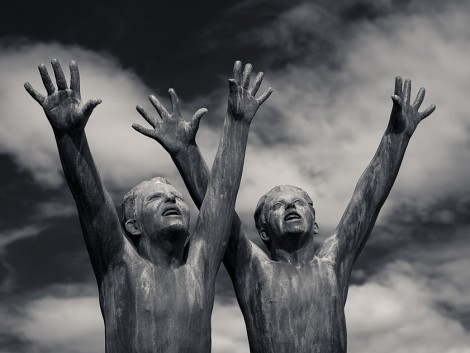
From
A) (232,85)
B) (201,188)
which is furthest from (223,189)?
(232,85)

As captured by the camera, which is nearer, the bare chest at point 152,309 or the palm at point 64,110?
the palm at point 64,110

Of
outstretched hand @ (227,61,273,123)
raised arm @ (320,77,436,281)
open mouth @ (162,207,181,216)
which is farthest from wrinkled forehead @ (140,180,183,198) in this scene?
raised arm @ (320,77,436,281)

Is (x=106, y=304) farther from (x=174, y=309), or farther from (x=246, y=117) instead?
(x=246, y=117)

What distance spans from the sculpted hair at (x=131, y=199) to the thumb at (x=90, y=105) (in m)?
1.18

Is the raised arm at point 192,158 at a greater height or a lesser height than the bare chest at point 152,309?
greater

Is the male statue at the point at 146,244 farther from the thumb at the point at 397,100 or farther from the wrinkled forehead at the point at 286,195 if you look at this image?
the thumb at the point at 397,100

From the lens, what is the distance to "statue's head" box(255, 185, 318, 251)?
29.7 ft

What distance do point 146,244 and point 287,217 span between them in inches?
58.7

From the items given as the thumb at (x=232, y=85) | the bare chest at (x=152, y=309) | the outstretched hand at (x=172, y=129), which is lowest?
the bare chest at (x=152, y=309)

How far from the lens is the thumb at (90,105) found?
7.95 meters

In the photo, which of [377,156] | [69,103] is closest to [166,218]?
[69,103]

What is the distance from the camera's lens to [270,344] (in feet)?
28.8

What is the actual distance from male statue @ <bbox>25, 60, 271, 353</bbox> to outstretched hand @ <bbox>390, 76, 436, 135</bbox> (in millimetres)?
1990

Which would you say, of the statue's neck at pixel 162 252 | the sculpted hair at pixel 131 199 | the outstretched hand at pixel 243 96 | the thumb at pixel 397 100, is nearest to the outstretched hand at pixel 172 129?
the outstretched hand at pixel 243 96
